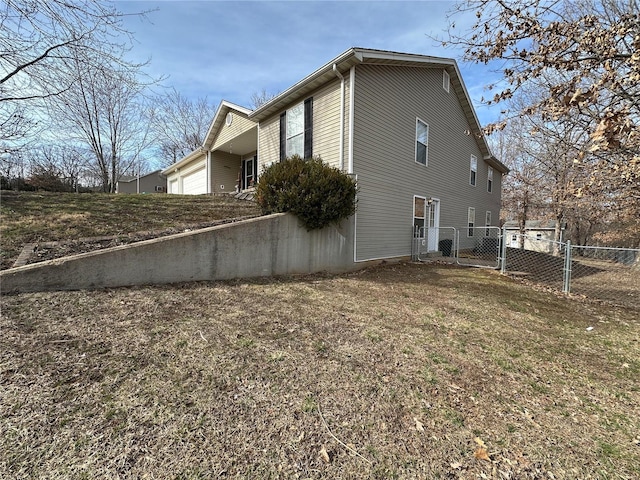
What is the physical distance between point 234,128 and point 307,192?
318 inches

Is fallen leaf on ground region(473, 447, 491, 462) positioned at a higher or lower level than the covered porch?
lower

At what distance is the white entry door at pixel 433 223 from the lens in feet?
36.2

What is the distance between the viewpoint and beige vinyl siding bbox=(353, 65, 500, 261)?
26.4 ft

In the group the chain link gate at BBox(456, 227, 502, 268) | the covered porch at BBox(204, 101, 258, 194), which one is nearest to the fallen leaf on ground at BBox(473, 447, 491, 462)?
the covered porch at BBox(204, 101, 258, 194)

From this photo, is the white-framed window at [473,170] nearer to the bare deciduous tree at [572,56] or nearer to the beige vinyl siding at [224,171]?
the bare deciduous tree at [572,56]

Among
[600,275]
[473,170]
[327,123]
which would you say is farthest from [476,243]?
[327,123]

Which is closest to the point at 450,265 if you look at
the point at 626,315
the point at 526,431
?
the point at 626,315

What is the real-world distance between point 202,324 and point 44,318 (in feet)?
5.35

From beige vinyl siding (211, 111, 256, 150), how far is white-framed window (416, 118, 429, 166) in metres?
6.27

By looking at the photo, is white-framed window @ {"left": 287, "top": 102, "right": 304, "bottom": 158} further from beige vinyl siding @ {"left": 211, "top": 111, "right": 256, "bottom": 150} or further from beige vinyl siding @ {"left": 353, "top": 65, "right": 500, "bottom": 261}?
beige vinyl siding @ {"left": 211, "top": 111, "right": 256, "bottom": 150}

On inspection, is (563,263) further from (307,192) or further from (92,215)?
(92,215)

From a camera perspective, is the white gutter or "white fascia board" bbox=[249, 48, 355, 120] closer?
"white fascia board" bbox=[249, 48, 355, 120]

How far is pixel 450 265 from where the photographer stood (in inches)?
369

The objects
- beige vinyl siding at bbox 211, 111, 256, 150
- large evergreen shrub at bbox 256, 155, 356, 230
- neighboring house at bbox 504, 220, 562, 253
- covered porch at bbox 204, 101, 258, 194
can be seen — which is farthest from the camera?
neighboring house at bbox 504, 220, 562, 253
